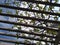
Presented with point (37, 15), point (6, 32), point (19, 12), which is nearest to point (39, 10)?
point (37, 15)

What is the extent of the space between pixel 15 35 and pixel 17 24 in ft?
0.80

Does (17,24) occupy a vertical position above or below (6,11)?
below

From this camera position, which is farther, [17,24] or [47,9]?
[17,24]

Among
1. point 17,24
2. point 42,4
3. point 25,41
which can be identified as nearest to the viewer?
point 42,4

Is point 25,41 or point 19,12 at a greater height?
point 19,12

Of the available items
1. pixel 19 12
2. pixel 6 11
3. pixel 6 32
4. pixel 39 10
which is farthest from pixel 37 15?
pixel 6 32

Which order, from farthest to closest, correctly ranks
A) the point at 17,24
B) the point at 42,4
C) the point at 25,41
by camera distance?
the point at 25,41 < the point at 17,24 < the point at 42,4

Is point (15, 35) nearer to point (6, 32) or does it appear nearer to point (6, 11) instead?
point (6, 32)

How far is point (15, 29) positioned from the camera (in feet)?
9.88

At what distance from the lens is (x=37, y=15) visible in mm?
2752

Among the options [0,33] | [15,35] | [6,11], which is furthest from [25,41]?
A: [6,11]

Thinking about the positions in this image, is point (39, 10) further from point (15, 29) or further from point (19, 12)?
point (15, 29)

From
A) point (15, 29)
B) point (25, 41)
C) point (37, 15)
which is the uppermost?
point (37, 15)

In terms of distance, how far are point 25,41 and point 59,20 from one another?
701 millimetres
